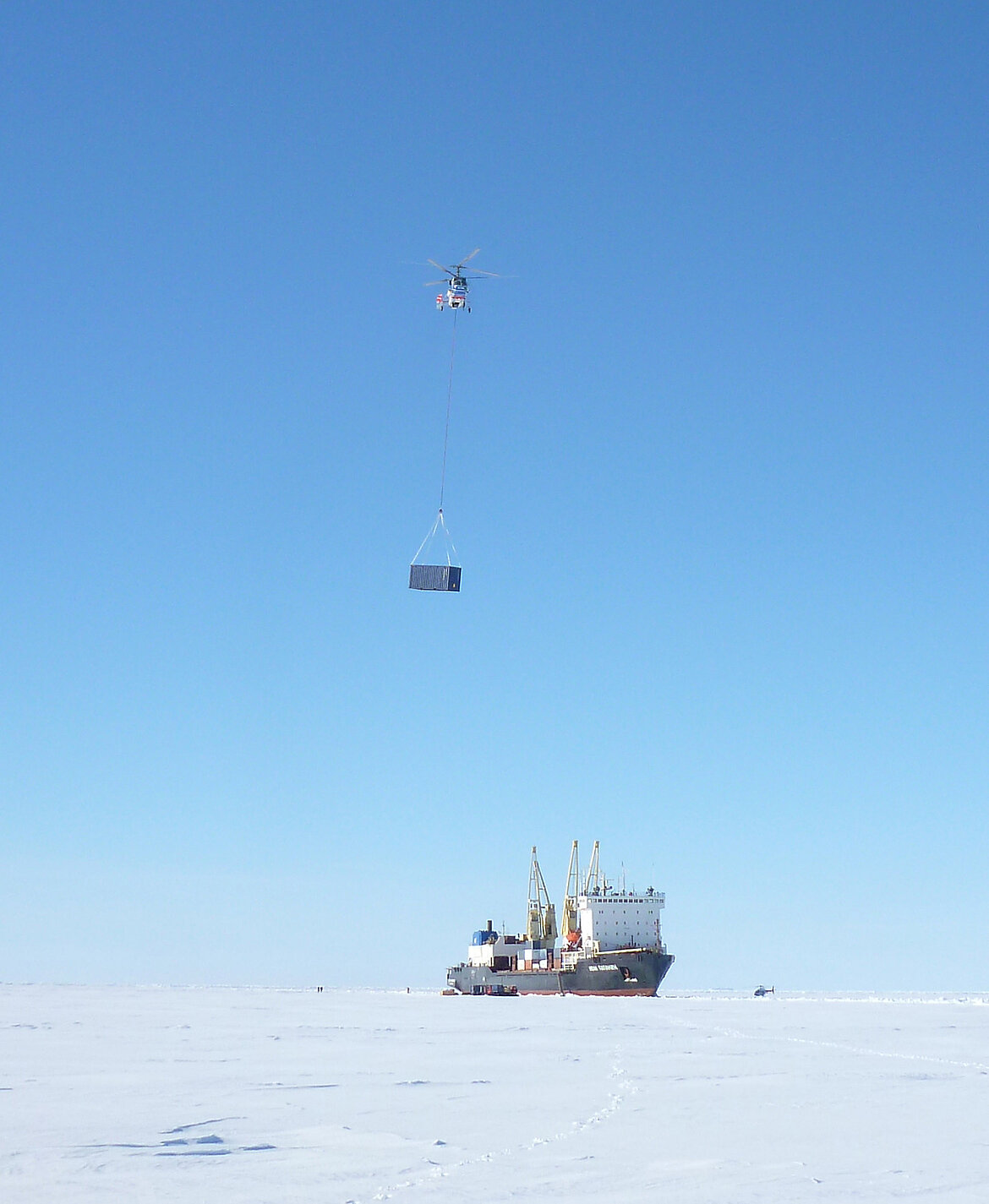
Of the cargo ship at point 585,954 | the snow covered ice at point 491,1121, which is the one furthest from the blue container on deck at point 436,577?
the cargo ship at point 585,954

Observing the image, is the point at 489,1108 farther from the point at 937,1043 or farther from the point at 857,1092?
the point at 937,1043

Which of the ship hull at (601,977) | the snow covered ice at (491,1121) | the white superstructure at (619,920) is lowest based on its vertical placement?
the snow covered ice at (491,1121)

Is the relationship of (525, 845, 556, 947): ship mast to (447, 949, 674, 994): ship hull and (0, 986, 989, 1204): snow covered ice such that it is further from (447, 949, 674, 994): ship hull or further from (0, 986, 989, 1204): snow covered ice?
(0, 986, 989, 1204): snow covered ice

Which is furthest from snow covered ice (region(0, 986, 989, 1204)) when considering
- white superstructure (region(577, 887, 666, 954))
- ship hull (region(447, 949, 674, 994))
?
white superstructure (region(577, 887, 666, 954))

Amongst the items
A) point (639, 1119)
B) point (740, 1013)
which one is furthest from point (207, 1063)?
point (740, 1013)

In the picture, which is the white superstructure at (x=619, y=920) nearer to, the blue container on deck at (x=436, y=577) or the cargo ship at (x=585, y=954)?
the cargo ship at (x=585, y=954)

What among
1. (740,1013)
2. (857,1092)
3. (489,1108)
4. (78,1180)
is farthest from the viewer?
(740,1013)
